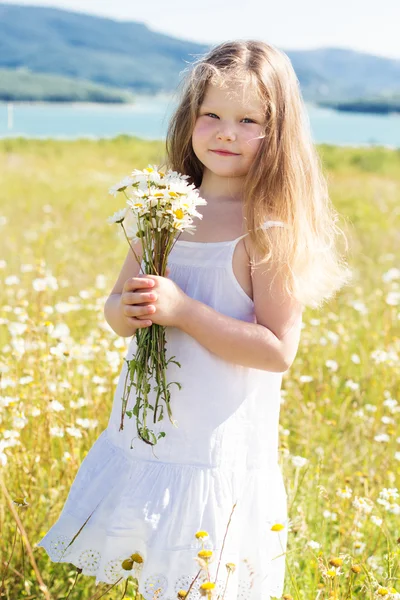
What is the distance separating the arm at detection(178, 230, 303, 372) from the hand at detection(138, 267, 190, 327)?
0.02 meters

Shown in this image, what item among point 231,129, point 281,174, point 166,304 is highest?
point 231,129

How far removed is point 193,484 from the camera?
164 centimetres

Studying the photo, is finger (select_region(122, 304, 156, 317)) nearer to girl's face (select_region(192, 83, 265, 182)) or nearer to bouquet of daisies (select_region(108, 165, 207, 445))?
bouquet of daisies (select_region(108, 165, 207, 445))

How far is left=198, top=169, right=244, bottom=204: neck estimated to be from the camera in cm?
182

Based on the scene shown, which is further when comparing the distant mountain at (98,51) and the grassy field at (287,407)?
the distant mountain at (98,51)

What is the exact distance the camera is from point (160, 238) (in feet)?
5.09

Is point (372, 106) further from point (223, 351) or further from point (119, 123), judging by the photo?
point (223, 351)

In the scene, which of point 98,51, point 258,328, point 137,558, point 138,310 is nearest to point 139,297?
point 138,310

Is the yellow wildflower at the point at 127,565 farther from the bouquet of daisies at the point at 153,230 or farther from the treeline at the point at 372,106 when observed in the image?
the treeline at the point at 372,106

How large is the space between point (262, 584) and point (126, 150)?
19.7 m

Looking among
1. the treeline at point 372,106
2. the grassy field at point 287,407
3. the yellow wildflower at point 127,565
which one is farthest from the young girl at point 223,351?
the treeline at point 372,106

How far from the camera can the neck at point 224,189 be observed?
1.82m

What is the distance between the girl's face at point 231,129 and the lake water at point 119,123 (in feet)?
0.60

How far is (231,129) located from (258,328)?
510 millimetres
